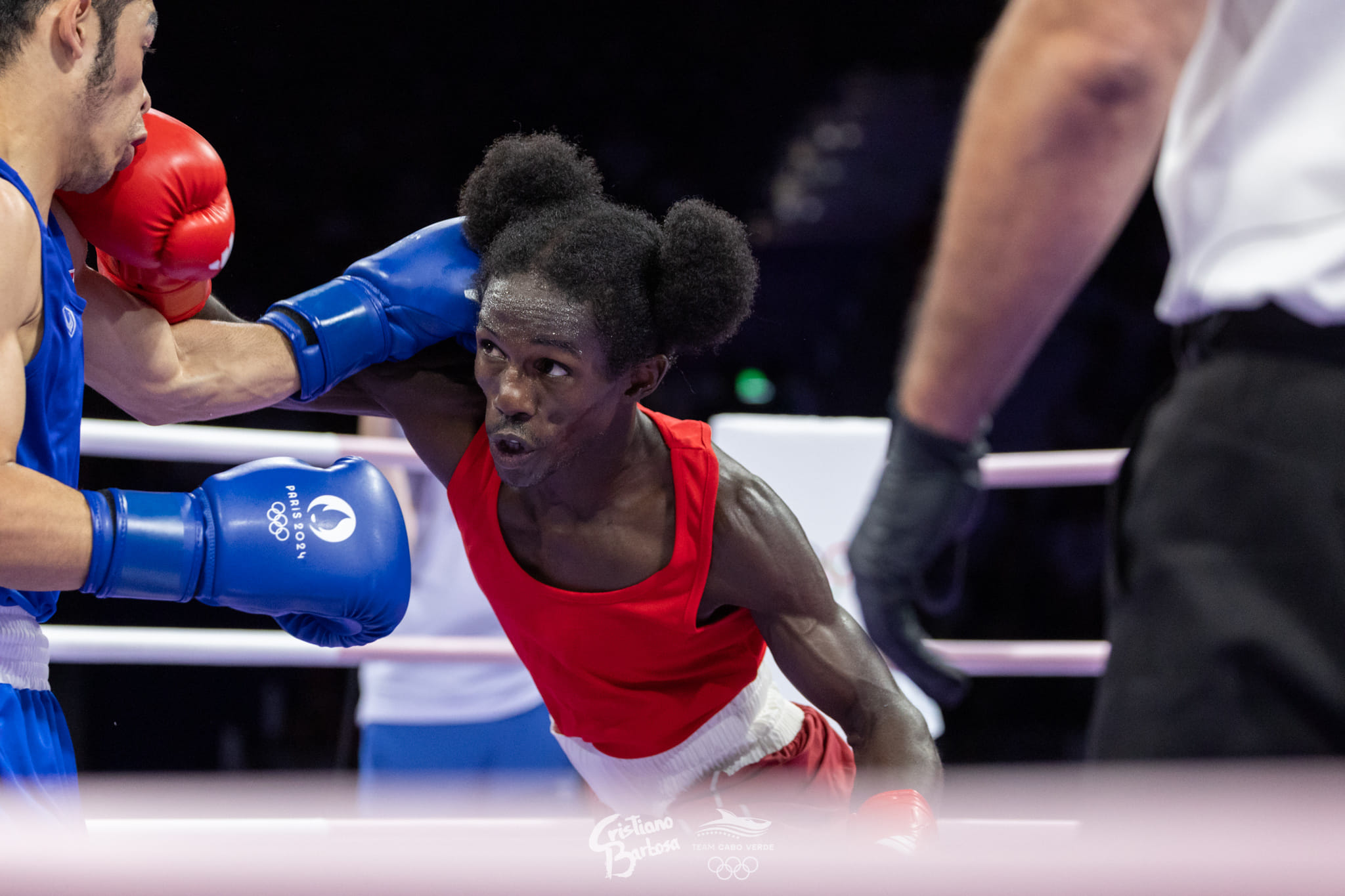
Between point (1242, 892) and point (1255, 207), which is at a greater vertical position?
point (1255, 207)

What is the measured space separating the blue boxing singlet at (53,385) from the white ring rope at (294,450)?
0.69 meters

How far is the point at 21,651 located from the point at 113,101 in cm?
64

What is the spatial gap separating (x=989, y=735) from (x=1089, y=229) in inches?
200

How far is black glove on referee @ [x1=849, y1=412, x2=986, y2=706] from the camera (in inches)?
35.0

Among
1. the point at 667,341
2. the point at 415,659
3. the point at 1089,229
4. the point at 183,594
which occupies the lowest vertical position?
the point at 415,659

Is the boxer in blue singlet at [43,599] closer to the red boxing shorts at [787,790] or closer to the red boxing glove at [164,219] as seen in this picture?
the red boxing glove at [164,219]

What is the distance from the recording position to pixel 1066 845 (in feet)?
1.32

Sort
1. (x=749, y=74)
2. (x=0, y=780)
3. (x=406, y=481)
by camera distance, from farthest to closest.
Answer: (x=749, y=74), (x=406, y=481), (x=0, y=780)

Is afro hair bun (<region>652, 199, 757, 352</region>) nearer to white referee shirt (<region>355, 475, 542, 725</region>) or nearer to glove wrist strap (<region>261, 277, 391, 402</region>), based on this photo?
glove wrist strap (<region>261, 277, 391, 402</region>)

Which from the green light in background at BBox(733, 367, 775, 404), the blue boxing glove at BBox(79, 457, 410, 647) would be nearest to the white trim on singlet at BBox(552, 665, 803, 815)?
the blue boxing glove at BBox(79, 457, 410, 647)

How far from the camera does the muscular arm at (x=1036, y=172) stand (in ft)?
2.34

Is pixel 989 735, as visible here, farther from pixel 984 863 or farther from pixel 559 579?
pixel 984 863

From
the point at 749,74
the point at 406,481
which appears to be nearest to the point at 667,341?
the point at 406,481

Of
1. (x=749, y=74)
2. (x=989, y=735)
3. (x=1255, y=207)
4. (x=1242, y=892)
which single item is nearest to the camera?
(x=1242, y=892)
